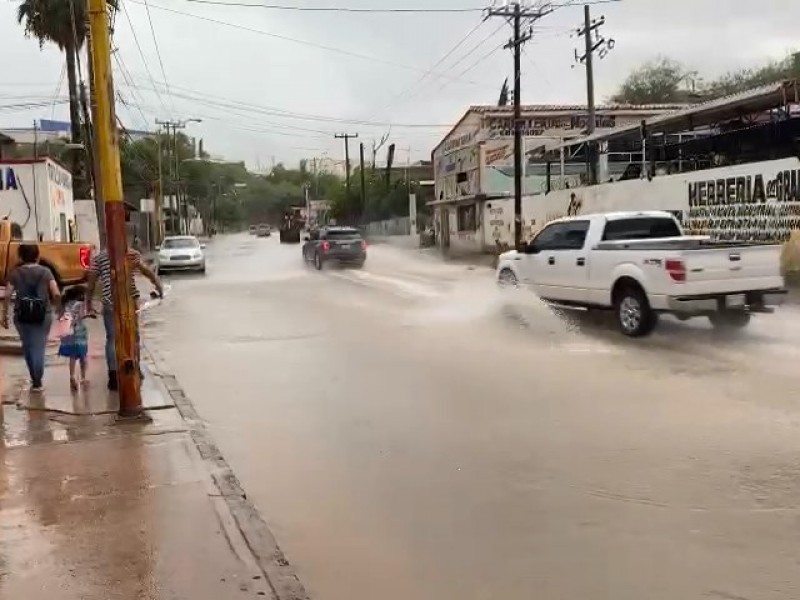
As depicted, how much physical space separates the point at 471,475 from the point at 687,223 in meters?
19.6

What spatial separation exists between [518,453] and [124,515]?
9.57ft

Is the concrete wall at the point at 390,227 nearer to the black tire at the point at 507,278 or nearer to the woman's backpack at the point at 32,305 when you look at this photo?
the black tire at the point at 507,278

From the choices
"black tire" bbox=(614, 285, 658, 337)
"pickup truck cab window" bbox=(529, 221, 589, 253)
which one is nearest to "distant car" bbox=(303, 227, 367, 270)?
"pickup truck cab window" bbox=(529, 221, 589, 253)

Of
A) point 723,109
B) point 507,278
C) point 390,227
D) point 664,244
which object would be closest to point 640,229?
point 664,244

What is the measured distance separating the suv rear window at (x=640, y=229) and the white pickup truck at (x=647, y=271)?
15 mm

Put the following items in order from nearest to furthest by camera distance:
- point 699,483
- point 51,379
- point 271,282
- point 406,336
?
point 699,483
point 51,379
point 406,336
point 271,282

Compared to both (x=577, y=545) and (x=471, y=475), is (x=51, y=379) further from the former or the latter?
(x=577, y=545)

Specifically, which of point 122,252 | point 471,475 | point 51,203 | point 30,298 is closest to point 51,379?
point 30,298

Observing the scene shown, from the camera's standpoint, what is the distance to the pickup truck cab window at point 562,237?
14367mm

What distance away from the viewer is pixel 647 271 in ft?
40.4

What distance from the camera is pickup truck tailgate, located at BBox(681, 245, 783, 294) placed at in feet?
38.8

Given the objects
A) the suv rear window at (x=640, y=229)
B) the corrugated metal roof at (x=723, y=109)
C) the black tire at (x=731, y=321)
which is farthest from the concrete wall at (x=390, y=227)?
the black tire at (x=731, y=321)

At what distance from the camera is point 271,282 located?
27.2 metres

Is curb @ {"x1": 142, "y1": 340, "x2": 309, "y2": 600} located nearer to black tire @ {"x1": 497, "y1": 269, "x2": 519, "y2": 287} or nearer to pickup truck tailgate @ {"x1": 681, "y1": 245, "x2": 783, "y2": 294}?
pickup truck tailgate @ {"x1": 681, "y1": 245, "x2": 783, "y2": 294}
